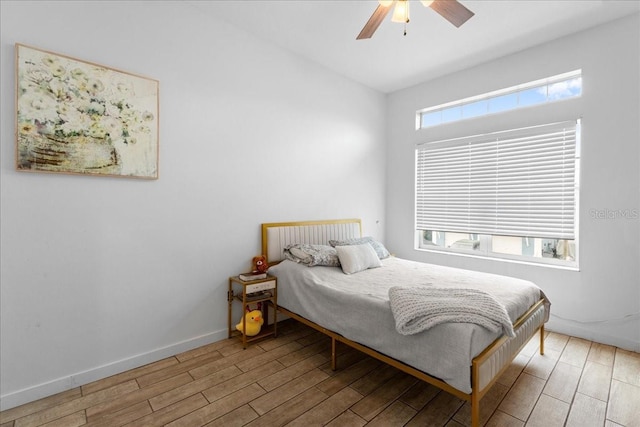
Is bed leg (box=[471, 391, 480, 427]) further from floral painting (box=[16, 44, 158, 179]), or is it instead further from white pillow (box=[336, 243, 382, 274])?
floral painting (box=[16, 44, 158, 179])

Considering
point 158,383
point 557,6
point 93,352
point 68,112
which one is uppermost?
point 557,6

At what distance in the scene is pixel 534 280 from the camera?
3.29 metres

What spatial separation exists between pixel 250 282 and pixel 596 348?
331cm

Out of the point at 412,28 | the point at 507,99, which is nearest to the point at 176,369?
the point at 412,28

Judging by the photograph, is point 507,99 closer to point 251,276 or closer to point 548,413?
point 548,413

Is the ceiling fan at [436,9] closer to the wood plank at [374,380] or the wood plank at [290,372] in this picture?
the wood plank at [374,380]

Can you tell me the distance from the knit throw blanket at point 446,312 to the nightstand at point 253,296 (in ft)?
4.44

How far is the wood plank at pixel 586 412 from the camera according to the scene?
5.90 ft

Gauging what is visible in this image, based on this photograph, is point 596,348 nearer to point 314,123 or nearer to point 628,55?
point 628,55

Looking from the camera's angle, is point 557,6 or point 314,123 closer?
point 557,6

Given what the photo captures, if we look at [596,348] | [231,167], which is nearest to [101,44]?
[231,167]

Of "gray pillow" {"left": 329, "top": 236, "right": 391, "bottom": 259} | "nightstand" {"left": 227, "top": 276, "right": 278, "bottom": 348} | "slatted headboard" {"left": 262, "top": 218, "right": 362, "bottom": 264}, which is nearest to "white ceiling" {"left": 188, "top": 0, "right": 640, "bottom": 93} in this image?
"slatted headboard" {"left": 262, "top": 218, "right": 362, "bottom": 264}

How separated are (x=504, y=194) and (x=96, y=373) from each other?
4.34 metres

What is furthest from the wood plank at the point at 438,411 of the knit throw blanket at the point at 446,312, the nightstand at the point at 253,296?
the nightstand at the point at 253,296
